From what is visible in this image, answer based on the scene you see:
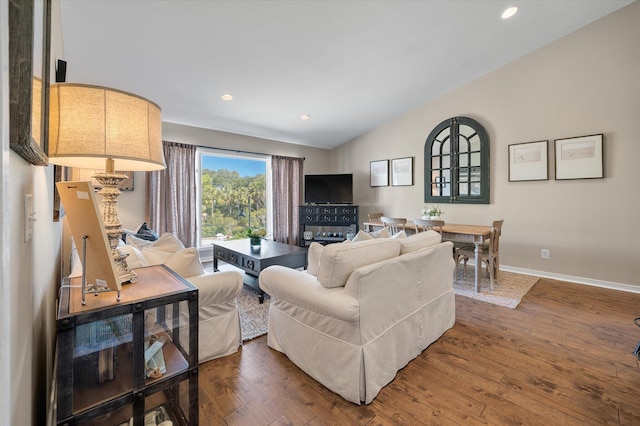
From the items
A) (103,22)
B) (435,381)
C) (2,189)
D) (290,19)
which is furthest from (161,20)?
(435,381)

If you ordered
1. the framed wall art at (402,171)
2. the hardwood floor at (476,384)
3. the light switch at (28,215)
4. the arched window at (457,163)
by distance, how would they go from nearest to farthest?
1. the light switch at (28,215)
2. the hardwood floor at (476,384)
3. the arched window at (457,163)
4. the framed wall art at (402,171)

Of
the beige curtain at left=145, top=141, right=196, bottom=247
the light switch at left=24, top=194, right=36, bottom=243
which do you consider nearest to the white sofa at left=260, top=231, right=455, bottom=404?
the light switch at left=24, top=194, right=36, bottom=243

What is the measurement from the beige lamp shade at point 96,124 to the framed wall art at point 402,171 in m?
4.87

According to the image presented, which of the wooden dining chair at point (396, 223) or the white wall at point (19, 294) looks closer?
the white wall at point (19, 294)

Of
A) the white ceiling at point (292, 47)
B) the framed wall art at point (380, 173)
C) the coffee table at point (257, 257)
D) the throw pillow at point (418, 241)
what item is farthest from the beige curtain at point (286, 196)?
the throw pillow at point (418, 241)

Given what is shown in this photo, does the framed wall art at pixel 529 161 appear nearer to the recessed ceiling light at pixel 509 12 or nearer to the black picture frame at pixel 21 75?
the recessed ceiling light at pixel 509 12

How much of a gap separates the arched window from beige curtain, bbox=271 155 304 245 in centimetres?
267

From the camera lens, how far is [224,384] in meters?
1.79

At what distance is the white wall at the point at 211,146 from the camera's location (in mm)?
4102

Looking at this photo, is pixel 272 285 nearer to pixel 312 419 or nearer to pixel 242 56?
pixel 312 419

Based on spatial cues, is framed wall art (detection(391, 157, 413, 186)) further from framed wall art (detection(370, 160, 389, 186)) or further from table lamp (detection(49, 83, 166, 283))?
table lamp (detection(49, 83, 166, 283))

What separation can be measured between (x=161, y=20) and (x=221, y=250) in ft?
8.29

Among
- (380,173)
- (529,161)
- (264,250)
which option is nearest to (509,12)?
(529,161)

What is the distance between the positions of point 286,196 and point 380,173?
2.07 m
